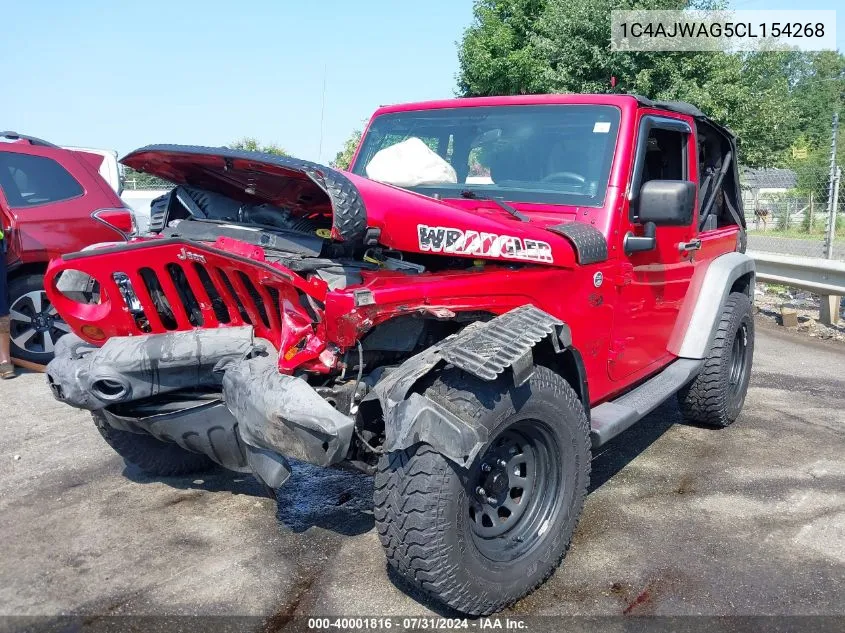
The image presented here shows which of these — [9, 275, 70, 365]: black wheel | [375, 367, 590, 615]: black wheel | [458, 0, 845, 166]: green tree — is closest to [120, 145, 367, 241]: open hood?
[375, 367, 590, 615]: black wheel

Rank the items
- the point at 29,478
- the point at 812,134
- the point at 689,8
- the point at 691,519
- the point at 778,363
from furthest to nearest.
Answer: the point at 812,134 < the point at 689,8 < the point at 778,363 < the point at 29,478 < the point at 691,519

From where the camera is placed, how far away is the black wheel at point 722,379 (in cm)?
499

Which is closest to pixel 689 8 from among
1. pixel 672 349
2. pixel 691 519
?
pixel 672 349

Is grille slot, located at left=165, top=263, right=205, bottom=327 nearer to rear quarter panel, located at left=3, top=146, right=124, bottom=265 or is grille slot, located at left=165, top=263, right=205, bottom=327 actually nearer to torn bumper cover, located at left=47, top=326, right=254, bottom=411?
torn bumper cover, located at left=47, top=326, right=254, bottom=411

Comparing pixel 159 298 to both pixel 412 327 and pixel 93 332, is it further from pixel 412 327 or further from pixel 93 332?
pixel 412 327

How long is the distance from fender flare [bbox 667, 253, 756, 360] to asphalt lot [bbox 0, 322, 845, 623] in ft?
2.21

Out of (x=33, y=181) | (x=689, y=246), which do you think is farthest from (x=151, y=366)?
(x=33, y=181)

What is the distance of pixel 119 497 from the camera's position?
4.14m

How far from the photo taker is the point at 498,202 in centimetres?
384

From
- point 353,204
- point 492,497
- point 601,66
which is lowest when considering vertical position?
point 492,497

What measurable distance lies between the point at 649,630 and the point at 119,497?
2.78 metres

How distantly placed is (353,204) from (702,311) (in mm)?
3019

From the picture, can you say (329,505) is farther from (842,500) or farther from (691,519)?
(842,500)

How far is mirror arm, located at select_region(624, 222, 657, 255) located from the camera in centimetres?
396
